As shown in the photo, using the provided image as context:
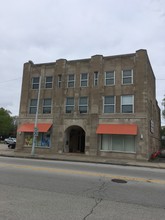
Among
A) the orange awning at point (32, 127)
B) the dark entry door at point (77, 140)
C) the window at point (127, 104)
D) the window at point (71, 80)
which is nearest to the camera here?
the window at point (127, 104)

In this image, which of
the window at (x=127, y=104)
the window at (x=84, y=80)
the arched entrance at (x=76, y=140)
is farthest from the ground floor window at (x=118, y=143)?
the window at (x=84, y=80)

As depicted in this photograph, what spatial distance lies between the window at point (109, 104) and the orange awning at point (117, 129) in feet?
5.72

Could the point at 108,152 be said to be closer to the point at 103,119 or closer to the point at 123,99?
the point at 103,119

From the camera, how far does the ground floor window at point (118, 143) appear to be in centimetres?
2170

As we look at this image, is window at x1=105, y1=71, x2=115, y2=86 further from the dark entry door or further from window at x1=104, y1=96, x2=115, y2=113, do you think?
the dark entry door

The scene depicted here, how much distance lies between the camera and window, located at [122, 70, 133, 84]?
23066 millimetres

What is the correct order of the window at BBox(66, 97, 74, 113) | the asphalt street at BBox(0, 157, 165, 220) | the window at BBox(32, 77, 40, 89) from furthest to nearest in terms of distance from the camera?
the window at BBox(32, 77, 40, 89), the window at BBox(66, 97, 74, 113), the asphalt street at BBox(0, 157, 165, 220)

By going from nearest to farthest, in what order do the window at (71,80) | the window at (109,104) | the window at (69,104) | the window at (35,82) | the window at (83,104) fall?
1. the window at (109,104)
2. the window at (83,104)
3. the window at (69,104)
4. the window at (71,80)
5. the window at (35,82)

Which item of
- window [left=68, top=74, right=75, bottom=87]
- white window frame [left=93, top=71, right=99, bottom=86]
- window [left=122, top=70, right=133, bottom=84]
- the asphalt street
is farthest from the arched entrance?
the asphalt street

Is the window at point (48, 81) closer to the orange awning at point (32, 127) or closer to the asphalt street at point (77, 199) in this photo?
the orange awning at point (32, 127)

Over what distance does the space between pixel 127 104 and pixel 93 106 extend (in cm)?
374

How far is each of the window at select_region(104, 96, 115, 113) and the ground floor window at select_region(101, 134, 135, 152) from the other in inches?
108

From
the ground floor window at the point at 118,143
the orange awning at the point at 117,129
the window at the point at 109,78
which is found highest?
the window at the point at 109,78

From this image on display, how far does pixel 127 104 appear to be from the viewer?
887 inches
